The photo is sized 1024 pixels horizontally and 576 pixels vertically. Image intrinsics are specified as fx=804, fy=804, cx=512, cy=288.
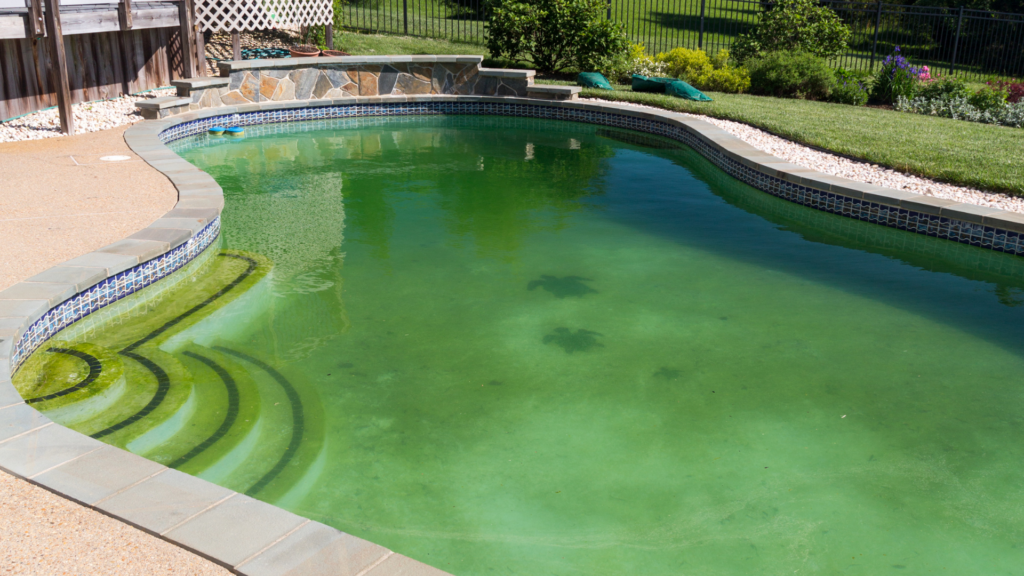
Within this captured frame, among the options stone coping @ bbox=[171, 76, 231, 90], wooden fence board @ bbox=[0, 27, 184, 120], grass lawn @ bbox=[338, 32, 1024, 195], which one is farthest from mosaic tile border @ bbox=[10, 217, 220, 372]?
grass lawn @ bbox=[338, 32, 1024, 195]

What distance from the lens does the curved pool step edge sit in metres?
2.54

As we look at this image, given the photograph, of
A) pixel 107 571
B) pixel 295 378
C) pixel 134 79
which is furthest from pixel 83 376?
pixel 134 79

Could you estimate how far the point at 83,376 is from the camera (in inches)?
171

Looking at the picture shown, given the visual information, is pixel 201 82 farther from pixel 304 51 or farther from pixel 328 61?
pixel 304 51

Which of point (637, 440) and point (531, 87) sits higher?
point (531, 87)

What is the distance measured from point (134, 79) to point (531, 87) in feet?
19.9

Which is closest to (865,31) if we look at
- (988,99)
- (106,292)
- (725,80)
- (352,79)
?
(725,80)

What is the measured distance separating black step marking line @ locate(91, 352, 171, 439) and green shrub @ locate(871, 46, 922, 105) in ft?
40.7

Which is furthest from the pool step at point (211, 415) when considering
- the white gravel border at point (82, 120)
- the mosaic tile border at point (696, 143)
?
the white gravel border at point (82, 120)

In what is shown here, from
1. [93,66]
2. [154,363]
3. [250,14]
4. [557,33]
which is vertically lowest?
[154,363]

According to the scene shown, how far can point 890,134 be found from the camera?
10.0 m

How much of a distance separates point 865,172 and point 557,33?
7430 millimetres

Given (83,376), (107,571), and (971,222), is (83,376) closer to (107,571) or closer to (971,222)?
(107,571)

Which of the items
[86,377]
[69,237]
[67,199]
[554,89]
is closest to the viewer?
[86,377]
